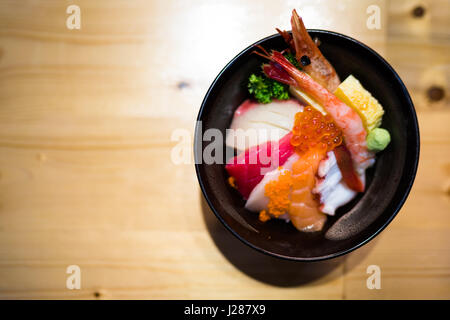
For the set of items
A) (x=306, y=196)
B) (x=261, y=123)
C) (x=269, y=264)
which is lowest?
(x=269, y=264)

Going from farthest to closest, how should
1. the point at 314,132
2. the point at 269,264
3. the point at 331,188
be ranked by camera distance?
the point at 269,264
the point at 331,188
the point at 314,132

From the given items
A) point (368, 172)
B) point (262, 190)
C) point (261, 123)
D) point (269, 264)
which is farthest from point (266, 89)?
point (269, 264)

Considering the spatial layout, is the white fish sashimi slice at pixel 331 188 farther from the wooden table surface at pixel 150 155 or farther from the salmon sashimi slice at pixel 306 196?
the wooden table surface at pixel 150 155

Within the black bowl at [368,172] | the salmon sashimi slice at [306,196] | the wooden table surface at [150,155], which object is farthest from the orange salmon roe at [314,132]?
the wooden table surface at [150,155]

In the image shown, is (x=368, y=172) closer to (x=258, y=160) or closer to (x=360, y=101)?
(x=360, y=101)

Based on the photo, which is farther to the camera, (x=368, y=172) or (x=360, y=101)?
(x=368, y=172)

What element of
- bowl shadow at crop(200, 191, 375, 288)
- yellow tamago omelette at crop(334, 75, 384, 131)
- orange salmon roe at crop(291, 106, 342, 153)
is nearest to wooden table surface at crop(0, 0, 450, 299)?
bowl shadow at crop(200, 191, 375, 288)
